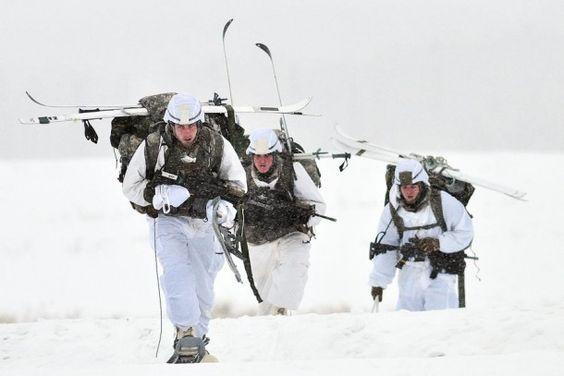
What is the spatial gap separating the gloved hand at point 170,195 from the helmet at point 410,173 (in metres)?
2.47

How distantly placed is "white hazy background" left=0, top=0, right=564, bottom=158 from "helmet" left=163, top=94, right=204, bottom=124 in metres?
66.7

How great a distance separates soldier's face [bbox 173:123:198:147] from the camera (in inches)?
337

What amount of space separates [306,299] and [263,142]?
21.4 feet

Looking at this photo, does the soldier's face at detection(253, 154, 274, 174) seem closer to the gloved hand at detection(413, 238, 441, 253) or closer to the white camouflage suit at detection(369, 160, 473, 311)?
the white camouflage suit at detection(369, 160, 473, 311)

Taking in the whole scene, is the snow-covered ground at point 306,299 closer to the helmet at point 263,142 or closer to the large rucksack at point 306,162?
the large rucksack at point 306,162

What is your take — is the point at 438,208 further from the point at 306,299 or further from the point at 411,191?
the point at 306,299

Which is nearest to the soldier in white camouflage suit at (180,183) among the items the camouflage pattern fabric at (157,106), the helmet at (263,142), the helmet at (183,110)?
the helmet at (183,110)

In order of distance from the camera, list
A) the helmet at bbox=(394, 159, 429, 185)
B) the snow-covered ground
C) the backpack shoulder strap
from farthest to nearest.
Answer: the backpack shoulder strap → the helmet at bbox=(394, 159, 429, 185) → the snow-covered ground

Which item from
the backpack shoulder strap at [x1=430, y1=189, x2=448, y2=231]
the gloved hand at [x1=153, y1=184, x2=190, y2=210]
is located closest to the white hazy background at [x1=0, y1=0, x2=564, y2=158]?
the backpack shoulder strap at [x1=430, y1=189, x2=448, y2=231]

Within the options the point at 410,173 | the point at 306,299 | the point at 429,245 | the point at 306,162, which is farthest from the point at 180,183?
the point at 306,299

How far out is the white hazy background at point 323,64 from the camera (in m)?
95.1

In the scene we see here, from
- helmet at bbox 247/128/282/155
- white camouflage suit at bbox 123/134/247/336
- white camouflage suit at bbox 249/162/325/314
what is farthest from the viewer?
white camouflage suit at bbox 249/162/325/314

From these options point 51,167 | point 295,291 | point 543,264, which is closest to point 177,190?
point 295,291

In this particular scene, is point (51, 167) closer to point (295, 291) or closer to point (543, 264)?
point (543, 264)
